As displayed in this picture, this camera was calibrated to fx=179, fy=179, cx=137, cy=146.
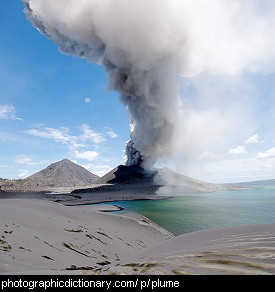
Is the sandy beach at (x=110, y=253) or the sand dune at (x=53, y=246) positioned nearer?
the sandy beach at (x=110, y=253)

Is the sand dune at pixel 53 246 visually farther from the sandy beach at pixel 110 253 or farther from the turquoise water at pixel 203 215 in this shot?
the turquoise water at pixel 203 215

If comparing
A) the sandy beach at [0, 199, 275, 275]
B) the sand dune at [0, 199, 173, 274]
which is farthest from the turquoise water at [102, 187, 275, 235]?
the sandy beach at [0, 199, 275, 275]

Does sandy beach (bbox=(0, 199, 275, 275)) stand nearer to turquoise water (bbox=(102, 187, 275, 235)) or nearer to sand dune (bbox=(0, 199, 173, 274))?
sand dune (bbox=(0, 199, 173, 274))

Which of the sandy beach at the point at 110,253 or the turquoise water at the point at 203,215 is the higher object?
the sandy beach at the point at 110,253

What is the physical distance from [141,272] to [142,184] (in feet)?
310

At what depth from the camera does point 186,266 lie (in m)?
3.70

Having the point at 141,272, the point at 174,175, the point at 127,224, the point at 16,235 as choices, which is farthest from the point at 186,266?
the point at 174,175

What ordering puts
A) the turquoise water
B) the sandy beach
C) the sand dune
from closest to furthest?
the sandy beach, the sand dune, the turquoise water

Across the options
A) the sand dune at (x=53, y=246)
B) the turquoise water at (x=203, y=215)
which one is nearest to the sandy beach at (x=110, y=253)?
the sand dune at (x=53, y=246)

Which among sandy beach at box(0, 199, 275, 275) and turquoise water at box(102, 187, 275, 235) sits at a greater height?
sandy beach at box(0, 199, 275, 275)

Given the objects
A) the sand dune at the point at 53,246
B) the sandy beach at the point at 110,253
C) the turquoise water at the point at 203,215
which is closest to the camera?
the sandy beach at the point at 110,253
